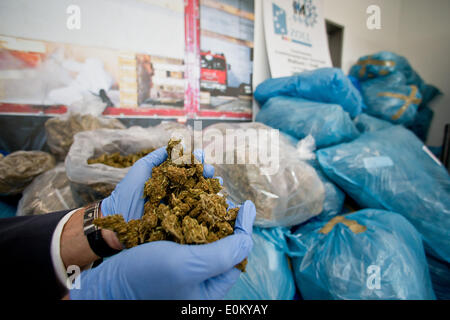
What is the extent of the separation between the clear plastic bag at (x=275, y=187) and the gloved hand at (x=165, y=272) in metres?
0.43

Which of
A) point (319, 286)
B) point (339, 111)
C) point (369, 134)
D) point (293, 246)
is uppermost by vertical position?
point (339, 111)

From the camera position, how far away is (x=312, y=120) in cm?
133

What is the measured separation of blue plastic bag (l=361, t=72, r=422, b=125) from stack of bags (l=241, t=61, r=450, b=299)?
29 centimetres

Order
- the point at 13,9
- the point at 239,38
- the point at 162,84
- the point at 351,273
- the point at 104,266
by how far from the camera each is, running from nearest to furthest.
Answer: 1. the point at 104,266
2. the point at 351,273
3. the point at 13,9
4. the point at 162,84
5. the point at 239,38

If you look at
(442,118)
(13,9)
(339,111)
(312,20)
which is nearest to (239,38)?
(312,20)

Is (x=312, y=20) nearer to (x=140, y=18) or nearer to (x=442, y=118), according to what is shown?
(x=140, y=18)

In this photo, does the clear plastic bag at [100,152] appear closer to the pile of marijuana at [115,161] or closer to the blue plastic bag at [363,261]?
the pile of marijuana at [115,161]

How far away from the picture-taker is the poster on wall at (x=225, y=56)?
1.52m

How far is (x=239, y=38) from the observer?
1650 mm

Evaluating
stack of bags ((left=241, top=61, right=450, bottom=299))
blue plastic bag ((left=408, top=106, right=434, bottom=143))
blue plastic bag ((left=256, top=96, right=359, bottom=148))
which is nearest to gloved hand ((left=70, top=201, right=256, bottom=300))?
stack of bags ((left=241, top=61, right=450, bottom=299))

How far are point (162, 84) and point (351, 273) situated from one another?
1.66 metres

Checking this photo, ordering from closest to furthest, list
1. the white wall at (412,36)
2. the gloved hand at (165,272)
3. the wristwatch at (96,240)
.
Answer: the gloved hand at (165,272) → the wristwatch at (96,240) → the white wall at (412,36)

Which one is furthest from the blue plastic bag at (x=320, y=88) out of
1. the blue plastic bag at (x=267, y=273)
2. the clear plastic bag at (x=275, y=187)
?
the blue plastic bag at (x=267, y=273)

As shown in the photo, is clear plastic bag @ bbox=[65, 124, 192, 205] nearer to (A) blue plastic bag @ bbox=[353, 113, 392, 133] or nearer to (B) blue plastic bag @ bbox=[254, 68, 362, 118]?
(B) blue plastic bag @ bbox=[254, 68, 362, 118]
